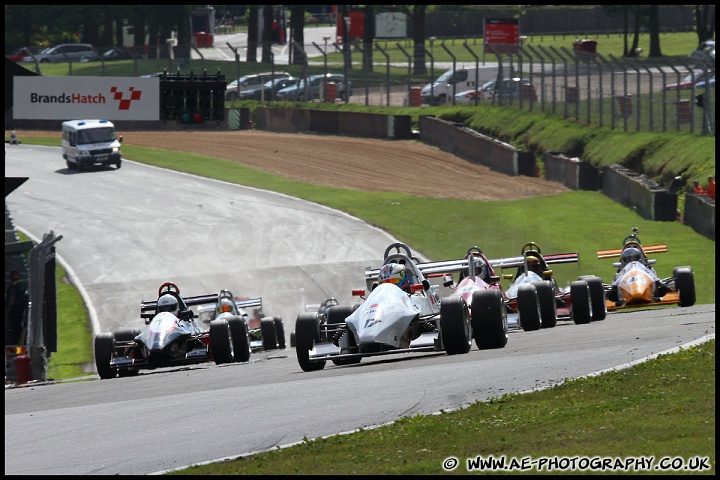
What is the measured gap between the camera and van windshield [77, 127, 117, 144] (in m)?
48.8

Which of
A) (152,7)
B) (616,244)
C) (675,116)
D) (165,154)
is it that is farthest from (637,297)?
(152,7)

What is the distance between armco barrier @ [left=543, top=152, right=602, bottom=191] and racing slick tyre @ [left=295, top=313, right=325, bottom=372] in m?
25.3

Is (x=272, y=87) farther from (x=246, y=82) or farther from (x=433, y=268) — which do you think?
(x=433, y=268)

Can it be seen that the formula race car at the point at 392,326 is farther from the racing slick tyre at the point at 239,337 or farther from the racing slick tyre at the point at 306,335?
the racing slick tyre at the point at 239,337

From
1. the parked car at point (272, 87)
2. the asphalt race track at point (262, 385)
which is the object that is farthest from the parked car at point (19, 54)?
the asphalt race track at point (262, 385)

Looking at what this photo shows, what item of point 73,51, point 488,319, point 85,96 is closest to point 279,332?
point 488,319

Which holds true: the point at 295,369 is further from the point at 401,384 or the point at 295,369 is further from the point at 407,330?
the point at 401,384

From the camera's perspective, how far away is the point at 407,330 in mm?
14695

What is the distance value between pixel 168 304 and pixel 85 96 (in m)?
19.0

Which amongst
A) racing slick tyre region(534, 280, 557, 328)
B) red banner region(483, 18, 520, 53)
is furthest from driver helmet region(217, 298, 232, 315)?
red banner region(483, 18, 520, 53)

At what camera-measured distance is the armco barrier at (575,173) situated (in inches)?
1540

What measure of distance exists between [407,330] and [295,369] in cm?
187

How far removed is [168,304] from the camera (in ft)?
63.3

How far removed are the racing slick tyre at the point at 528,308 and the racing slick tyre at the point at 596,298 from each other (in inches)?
77.8
